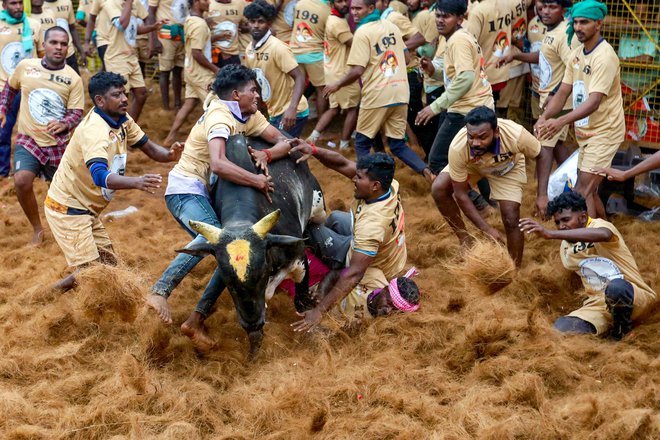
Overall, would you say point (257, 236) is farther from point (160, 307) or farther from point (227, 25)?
point (227, 25)

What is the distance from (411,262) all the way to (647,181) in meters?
2.94

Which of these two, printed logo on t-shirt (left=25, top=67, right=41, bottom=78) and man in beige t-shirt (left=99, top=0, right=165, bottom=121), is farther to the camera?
man in beige t-shirt (left=99, top=0, right=165, bottom=121)

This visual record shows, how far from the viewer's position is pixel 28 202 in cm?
838

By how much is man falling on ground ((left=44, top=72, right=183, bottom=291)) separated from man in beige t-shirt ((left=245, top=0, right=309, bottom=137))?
2617 mm

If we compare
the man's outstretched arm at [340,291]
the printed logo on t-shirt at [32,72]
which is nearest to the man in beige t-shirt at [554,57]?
the man's outstretched arm at [340,291]

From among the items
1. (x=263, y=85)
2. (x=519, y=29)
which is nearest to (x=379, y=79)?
(x=263, y=85)

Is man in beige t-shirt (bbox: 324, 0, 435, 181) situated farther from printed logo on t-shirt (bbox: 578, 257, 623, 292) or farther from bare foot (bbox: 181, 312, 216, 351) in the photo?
bare foot (bbox: 181, 312, 216, 351)

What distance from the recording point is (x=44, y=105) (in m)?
8.34

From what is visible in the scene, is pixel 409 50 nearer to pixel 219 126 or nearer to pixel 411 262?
pixel 411 262

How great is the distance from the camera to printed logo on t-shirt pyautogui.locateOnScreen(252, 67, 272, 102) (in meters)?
9.53

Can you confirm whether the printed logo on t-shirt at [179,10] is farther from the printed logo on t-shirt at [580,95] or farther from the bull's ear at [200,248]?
the bull's ear at [200,248]

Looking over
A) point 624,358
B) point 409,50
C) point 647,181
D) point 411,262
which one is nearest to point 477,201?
point 411,262

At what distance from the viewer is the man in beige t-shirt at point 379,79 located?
9164 mm

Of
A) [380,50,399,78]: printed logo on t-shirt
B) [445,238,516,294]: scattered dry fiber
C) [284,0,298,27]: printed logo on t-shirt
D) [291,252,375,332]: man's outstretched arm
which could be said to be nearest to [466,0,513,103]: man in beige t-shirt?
[380,50,399,78]: printed logo on t-shirt
